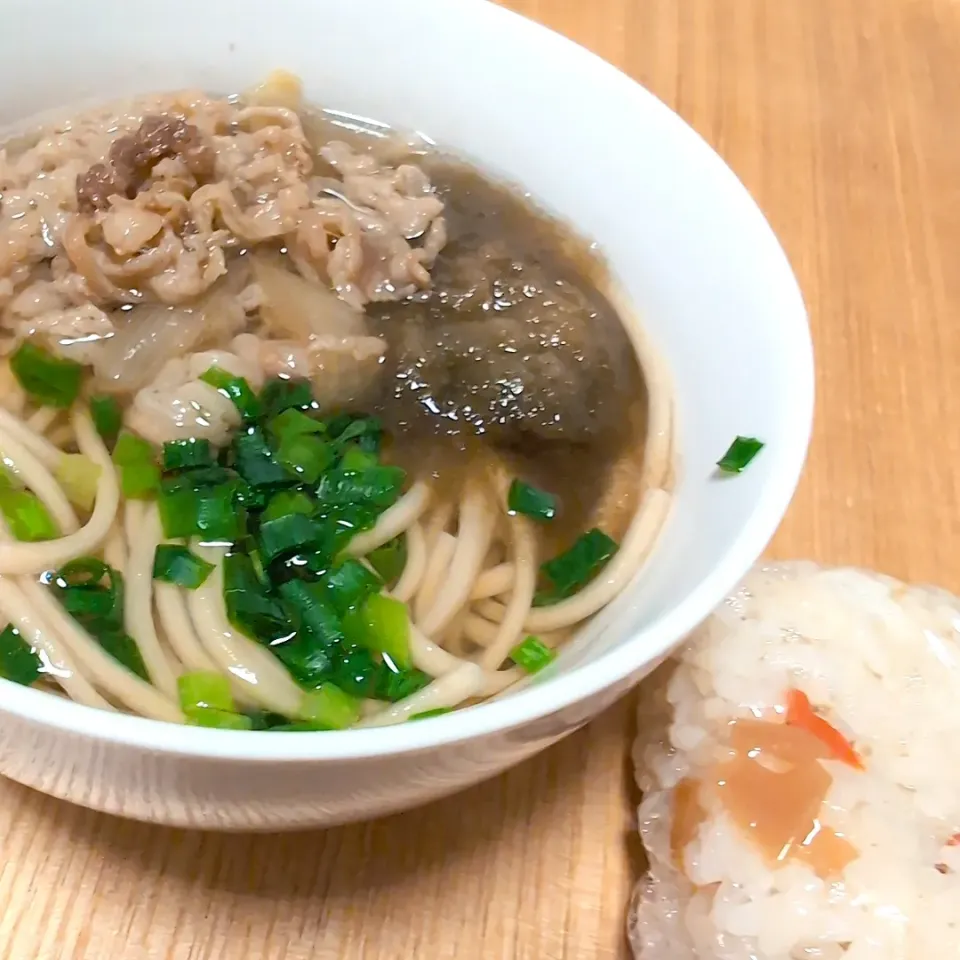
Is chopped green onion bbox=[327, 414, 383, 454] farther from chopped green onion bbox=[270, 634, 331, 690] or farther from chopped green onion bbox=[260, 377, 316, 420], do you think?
chopped green onion bbox=[270, 634, 331, 690]

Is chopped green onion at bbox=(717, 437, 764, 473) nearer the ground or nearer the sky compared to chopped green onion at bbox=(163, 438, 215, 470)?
nearer the ground

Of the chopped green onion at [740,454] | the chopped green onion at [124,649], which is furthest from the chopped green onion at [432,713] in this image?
the chopped green onion at [740,454]

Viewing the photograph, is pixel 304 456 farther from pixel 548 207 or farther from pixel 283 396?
pixel 548 207

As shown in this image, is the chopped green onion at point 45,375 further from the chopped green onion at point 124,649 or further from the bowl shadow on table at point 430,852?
the bowl shadow on table at point 430,852

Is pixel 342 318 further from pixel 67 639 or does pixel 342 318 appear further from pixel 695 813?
pixel 695 813

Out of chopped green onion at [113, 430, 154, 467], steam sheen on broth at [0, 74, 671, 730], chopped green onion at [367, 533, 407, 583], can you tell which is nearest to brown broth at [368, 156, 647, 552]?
steam sheen on broth at [0, 74, 671, 730]

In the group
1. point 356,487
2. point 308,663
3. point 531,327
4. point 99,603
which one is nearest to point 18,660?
point 99,603
